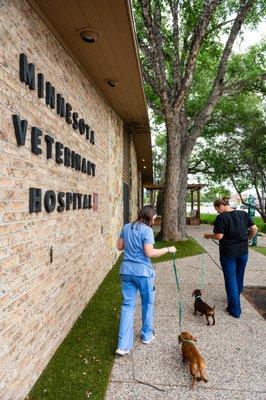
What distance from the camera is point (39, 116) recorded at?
3.93 meters

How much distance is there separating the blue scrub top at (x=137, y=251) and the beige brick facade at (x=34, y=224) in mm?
839

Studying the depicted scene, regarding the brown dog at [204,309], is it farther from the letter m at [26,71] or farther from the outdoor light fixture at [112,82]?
the outdoor light fixture at [112,82]

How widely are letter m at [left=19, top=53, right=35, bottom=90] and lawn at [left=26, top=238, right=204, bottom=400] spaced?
283cm

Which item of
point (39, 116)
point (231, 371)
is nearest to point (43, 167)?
point (39, 116)

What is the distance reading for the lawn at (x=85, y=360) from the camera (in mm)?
3527

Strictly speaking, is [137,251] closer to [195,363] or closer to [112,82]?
[195,363]

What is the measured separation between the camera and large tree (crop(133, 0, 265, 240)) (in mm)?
11438

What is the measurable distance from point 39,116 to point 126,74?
3.13 meters

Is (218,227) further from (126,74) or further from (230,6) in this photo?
(230,6)

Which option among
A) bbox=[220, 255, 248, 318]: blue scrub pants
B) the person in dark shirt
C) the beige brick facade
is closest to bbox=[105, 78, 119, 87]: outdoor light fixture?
the beige brick facade

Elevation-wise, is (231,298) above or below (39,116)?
below

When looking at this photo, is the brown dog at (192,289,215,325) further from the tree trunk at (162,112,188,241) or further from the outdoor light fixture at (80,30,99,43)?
the tree trunk at (162,112,188,241)

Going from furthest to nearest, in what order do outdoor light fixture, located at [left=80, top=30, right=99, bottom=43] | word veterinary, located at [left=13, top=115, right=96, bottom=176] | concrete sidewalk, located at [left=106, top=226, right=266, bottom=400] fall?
outdoor light fixture, located at [left=80, top=30, right=99, bottom=43]
concrete sidewalk, located at [left=106, top=226, right=266, bottom=400]
word veterinary, located at [left=13, top=115, right=96, bottom=176]

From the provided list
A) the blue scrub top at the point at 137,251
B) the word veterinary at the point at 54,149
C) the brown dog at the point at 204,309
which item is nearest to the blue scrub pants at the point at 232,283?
the brown dog at the point at 204,309
